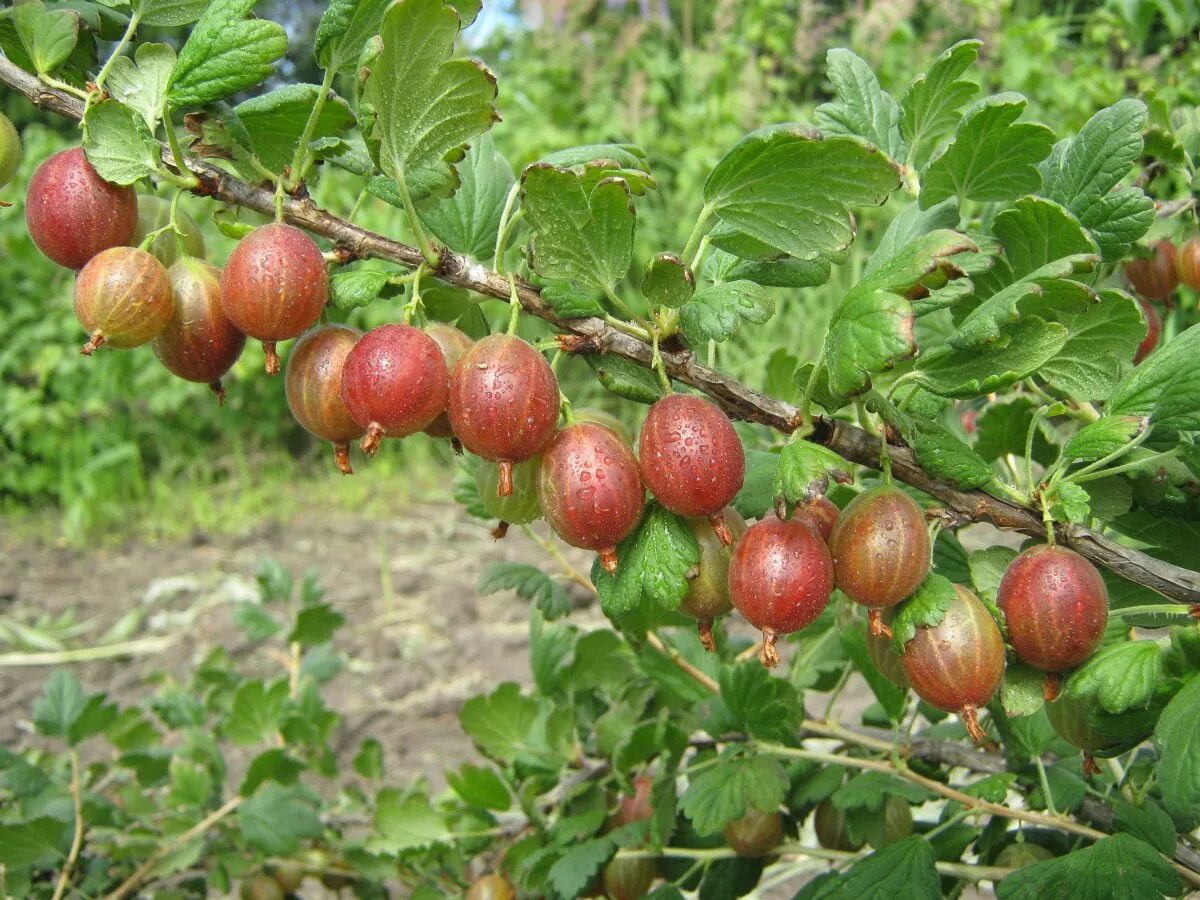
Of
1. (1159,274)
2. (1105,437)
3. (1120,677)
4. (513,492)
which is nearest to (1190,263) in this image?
(1159,274)

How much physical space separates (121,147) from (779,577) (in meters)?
0.61

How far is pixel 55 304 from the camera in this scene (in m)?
4.67

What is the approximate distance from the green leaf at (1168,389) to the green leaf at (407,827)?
1143 millimetres

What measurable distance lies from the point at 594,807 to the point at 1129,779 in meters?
0.69

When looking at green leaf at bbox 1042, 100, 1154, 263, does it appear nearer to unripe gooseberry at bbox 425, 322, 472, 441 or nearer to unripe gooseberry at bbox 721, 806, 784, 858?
unripe gooseberry at bbox 425, 322, 472, 441

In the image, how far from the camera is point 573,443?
782 millimetres

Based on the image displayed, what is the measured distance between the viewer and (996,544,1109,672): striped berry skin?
0.76 m

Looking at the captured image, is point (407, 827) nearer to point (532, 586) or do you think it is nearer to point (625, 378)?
point (532, 586)

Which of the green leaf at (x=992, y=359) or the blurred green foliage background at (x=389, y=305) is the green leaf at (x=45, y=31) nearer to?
the green leaf at (x=992, y=359)

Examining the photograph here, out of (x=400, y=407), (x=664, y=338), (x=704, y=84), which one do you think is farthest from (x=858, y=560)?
(x=704, y=84)

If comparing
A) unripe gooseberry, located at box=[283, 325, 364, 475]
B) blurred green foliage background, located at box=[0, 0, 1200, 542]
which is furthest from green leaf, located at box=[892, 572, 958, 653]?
blurred green foliage background, located at box=[0, 0, 1200, 542]

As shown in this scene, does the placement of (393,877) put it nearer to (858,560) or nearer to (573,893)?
(573,893)

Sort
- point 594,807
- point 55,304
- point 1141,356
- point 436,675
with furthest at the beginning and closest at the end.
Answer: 1. point 55,304
2. point 436,675
3. point 594,807
4. point 1141,356

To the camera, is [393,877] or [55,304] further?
[55,304]
